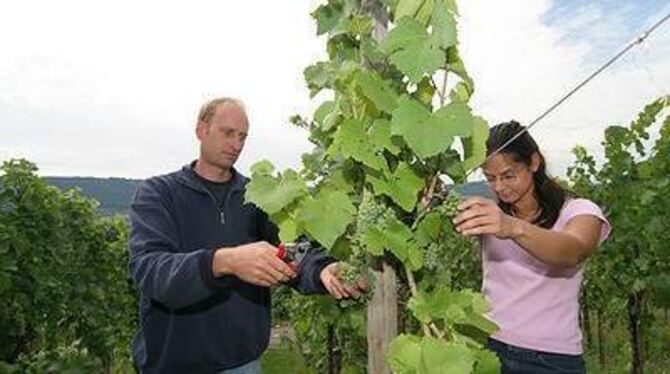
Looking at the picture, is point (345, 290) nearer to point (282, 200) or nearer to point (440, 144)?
point (282, 200)

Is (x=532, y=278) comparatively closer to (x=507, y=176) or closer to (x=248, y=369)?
(x=507, y=176)

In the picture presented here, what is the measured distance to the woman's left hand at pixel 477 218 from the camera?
83.0 inches

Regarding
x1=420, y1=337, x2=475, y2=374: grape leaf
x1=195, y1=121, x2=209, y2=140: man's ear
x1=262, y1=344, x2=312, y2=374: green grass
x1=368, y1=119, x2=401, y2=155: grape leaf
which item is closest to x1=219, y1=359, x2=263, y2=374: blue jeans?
x1=262, y1=344, x2=312, y2=374: green grass

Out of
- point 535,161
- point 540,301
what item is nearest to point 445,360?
point 540,301

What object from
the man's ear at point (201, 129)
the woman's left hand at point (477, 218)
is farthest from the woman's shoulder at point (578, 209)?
the man's ear at point (201, 129)

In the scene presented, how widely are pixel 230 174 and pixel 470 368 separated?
1.68m

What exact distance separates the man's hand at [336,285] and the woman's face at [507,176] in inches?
25.2

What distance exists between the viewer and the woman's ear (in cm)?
287

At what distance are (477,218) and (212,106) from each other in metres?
1.50

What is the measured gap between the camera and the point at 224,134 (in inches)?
127

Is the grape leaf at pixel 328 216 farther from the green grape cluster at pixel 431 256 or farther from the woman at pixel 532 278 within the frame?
the woman at pixel 532 278

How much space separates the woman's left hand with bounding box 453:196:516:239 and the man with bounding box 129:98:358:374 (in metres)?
0.59

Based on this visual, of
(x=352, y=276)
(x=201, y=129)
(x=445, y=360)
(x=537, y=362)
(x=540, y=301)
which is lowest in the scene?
(x=537, y=362)

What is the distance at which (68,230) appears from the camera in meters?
8.37
